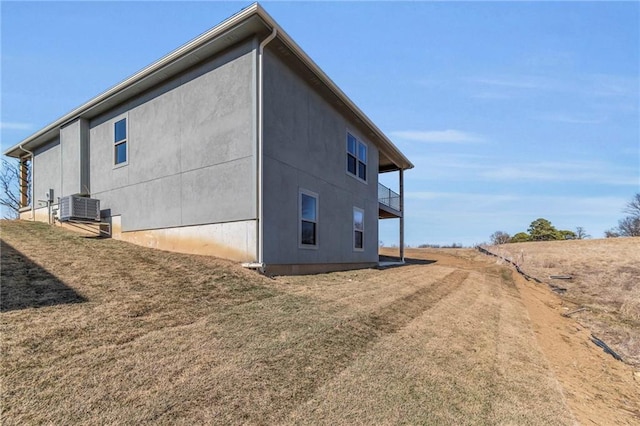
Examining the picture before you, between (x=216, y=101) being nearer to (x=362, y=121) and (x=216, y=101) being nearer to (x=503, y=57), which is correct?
(x=362, y=121)

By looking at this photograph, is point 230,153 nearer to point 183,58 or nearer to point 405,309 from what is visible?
point 183,58

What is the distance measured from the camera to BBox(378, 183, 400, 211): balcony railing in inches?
685

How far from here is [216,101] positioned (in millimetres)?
9055

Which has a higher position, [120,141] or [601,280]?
[120,141]

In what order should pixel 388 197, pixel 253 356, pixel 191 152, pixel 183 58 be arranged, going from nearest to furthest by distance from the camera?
pixel 253 356 < pixel 183 58 < pixel 191 152 < pixel 388 197

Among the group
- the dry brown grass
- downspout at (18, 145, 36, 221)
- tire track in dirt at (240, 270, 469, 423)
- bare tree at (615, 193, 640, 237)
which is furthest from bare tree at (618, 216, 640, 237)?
downspout at (18, 145, 36, 221)

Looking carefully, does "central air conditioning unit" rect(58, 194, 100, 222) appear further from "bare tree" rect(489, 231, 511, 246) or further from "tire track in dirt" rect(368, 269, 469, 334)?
"bare tree" rect(489, 231, 511, 246)

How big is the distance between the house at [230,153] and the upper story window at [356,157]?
118mm

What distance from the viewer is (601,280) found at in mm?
15570

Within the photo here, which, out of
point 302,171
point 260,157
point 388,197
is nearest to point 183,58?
point 260,157

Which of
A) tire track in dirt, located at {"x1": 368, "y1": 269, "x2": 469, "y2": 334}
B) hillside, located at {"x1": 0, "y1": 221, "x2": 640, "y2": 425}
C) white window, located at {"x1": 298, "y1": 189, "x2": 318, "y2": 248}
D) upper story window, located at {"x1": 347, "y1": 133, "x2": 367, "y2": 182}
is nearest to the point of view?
hillside, located at {"x1": 0, "y1": 221, "x2": 640, "y2": 425}

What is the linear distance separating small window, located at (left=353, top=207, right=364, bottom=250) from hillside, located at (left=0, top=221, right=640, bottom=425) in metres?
6.22

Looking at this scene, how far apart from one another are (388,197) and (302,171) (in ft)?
28.9

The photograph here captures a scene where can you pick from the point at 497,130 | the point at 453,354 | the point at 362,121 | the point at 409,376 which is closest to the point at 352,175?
the point at 362,121
